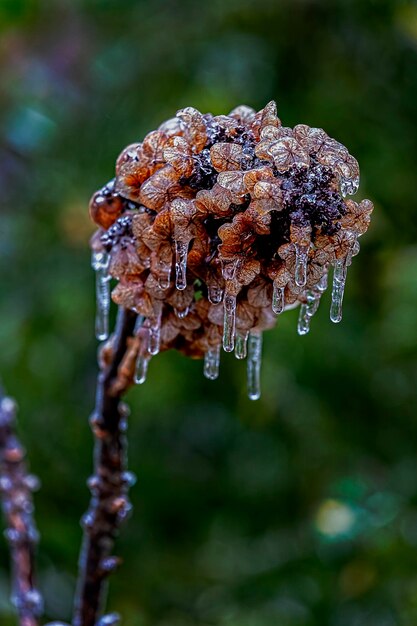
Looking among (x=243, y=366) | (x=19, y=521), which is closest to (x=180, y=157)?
(x=19, y=521)

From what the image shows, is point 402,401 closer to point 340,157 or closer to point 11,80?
point 340,157

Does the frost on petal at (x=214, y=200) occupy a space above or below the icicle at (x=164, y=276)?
above

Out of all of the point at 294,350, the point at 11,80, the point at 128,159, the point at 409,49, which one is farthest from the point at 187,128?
the point at 11,80

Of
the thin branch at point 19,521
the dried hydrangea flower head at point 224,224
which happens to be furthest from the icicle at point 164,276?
the thin branch at point 19,521

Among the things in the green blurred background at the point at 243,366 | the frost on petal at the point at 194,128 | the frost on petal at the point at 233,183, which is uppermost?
the green blurred background at the point at 243,366

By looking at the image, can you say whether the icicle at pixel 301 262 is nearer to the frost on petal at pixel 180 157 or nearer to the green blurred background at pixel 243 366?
the frost on petal at pixel 180 157

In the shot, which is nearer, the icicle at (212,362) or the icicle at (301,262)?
the icicle at (301,262)
